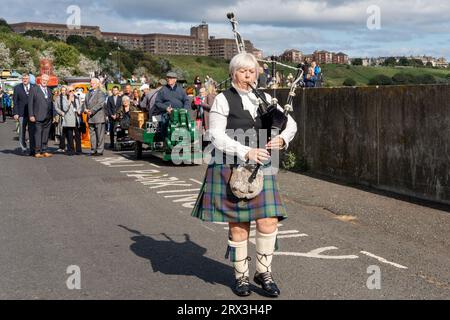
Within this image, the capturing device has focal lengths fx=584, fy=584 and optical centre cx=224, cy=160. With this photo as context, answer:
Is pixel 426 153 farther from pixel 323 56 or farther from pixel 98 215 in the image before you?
pixel 323 56

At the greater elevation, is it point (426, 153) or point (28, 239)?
point (426, 153)

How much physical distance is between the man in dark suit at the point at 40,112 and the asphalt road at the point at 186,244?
15.4ft

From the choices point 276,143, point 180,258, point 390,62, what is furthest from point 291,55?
point 390,62

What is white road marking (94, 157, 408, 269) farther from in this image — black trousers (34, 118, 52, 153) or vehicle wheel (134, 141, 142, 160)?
black trousers (34, 118, 52, 153)

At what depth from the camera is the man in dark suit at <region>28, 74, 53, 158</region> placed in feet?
50.4

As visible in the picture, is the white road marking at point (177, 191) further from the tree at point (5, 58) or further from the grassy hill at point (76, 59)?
the tree at point (5, 58)

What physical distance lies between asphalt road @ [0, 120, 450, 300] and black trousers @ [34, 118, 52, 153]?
4654 mm

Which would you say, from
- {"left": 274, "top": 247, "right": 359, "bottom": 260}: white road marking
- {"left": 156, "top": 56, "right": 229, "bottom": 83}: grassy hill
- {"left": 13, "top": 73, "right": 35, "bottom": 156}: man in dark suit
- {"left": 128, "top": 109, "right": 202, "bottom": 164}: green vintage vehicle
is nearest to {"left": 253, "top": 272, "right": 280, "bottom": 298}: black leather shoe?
{"left": 274, "top": 247, "right": 359, "bottom": 260}: white road marking

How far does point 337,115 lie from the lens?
1104 centimetres

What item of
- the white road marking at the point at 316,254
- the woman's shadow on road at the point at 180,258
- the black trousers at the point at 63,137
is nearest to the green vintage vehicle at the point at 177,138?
the black trousers at the point at 63,137

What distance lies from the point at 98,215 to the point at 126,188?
2.30 metres

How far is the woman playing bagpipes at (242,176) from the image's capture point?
461 centimetres

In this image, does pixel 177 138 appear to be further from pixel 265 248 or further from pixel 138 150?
pixel 265 248

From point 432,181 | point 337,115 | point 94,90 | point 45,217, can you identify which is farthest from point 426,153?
point 94,90
